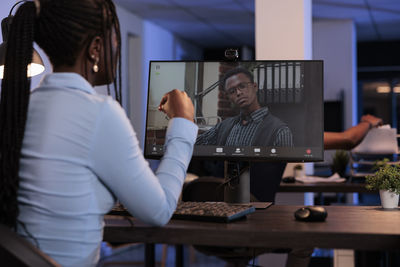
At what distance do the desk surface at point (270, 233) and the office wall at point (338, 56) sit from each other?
20.8ft

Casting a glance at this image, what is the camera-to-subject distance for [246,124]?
1.91m

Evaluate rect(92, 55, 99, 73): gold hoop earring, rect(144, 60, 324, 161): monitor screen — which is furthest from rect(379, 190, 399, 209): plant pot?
rect(92, 55, 99, 73): gold hoop earring

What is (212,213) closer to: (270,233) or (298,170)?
(270,233)

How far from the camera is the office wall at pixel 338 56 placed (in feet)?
25.1

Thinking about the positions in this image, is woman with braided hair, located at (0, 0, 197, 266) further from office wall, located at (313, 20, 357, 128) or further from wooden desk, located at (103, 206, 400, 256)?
office wall, located at (313, 20, 357, 128)

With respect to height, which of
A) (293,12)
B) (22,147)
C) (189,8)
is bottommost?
(22,147)

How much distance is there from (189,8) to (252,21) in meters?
1.18

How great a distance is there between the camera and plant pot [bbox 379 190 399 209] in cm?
184

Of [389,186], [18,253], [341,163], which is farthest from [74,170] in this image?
[341,163]

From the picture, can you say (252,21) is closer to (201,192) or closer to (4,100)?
(201,192)

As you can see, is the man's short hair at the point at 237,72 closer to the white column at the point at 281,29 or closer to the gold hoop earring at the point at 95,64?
the gold hoop earring at the point at 95,64

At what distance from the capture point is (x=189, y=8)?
6766mm

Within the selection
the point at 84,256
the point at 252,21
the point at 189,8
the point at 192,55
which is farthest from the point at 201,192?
the point at 192,55

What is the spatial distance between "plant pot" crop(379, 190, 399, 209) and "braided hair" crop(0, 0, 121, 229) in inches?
43.1
